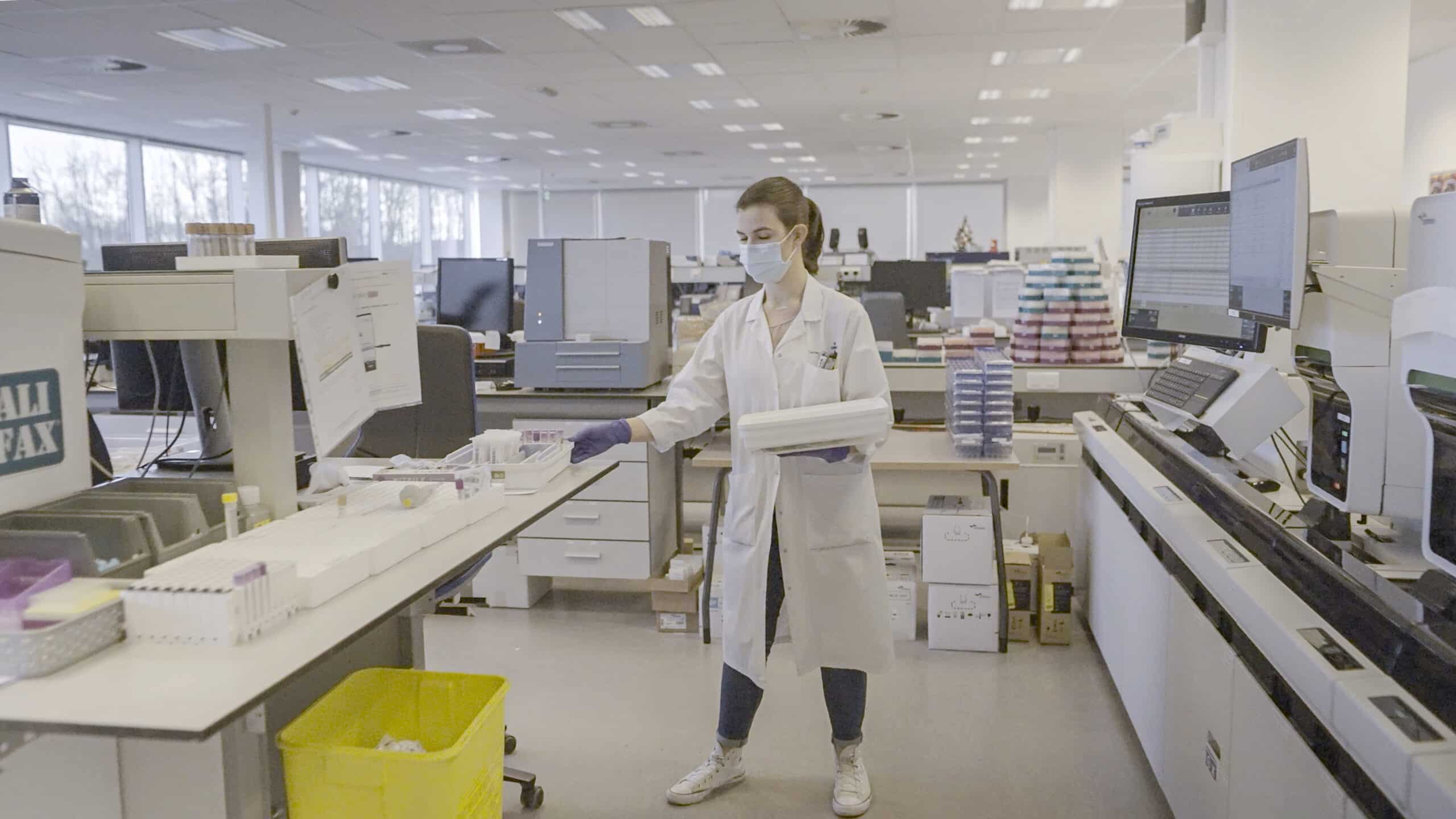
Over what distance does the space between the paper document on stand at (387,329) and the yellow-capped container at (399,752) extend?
51cm

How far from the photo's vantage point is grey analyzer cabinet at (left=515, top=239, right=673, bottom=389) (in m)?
3.82

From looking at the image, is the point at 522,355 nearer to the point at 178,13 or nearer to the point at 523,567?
the point at 523,567

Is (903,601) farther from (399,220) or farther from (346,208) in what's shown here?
(399,220)

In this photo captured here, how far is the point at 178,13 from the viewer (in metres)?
6.45

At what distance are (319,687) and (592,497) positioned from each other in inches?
76.9

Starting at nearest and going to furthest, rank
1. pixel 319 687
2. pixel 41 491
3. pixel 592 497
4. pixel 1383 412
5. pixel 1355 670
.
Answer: pixel 1355 670 → pixel 41 491 → pixel 1383 412 → pixel 319 687 → pixel 592 497

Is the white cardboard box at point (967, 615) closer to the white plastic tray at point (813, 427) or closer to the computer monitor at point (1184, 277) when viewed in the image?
the computer monitor at point (1184, 277)

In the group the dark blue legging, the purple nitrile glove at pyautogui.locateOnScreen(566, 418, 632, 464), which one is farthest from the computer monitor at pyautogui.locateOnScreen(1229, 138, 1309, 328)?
the purple nitrile glove at pyautogui.locateOnScreen(566, 418, 632, 464)

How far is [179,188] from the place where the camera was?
1273 cm

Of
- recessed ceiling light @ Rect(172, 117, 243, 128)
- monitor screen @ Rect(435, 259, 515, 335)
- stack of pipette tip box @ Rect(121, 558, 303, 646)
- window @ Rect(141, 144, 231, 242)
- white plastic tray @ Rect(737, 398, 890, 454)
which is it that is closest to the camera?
stack of pipette tip box @ Rect(121, 558, 303, 646)

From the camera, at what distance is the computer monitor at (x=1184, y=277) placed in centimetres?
246

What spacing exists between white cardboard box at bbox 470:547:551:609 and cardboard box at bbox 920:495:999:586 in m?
1.50

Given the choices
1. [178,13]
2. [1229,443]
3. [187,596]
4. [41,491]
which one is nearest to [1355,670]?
[1229,443]

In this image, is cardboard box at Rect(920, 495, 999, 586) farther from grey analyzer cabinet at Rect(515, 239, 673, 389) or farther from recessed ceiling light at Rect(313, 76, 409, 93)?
recessed ceiling light at Rect(313, 76, 409, 93)
